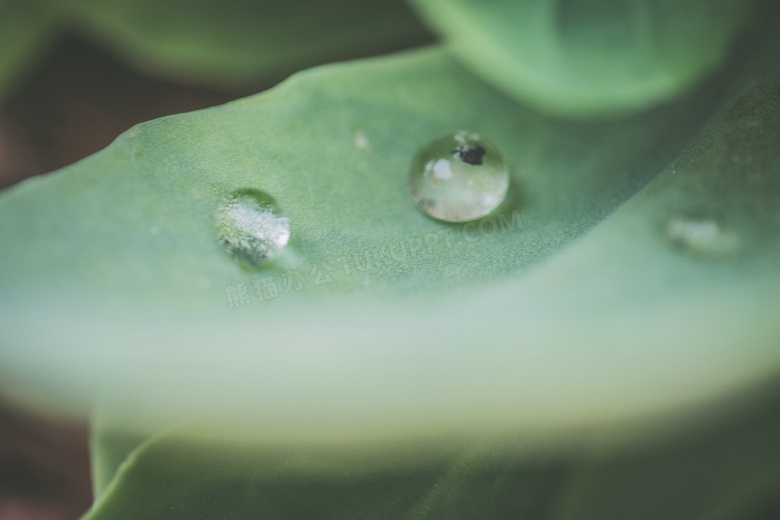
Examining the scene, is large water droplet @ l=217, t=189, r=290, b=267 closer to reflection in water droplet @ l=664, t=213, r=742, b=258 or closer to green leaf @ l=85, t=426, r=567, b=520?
green leaf @ l=85, t=426, r=567, b=520

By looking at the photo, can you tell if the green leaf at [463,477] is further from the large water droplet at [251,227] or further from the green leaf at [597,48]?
the green leaf at [597,48]

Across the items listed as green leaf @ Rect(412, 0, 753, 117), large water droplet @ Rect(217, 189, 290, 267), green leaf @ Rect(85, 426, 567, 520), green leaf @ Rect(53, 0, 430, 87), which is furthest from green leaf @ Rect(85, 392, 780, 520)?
green leaf @ Rect(53, 0, 430, 87)

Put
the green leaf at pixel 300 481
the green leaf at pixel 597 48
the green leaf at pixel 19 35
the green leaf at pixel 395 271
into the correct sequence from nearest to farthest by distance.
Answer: the green leaf at pixel 395 271 < the green leaf at pixel 300 481 < the green leaf at pixel 597 48 < the green leaf at pixel 19 35

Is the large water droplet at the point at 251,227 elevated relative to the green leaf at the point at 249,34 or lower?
lower

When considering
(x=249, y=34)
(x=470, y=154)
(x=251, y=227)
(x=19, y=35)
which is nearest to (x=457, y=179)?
(x=470, y=154)

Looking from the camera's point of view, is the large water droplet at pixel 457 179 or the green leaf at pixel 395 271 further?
the large water droplet at pixel 457 179

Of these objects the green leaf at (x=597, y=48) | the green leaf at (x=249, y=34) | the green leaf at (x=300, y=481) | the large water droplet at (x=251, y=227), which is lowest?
the green leaf at (x=300, y=481)

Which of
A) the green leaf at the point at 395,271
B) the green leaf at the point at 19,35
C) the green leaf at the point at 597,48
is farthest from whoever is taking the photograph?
the green leaf at the point at 19,35

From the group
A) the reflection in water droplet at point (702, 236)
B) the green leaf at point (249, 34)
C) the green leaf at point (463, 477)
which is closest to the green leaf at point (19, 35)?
the green leaf at point (249, 34)
